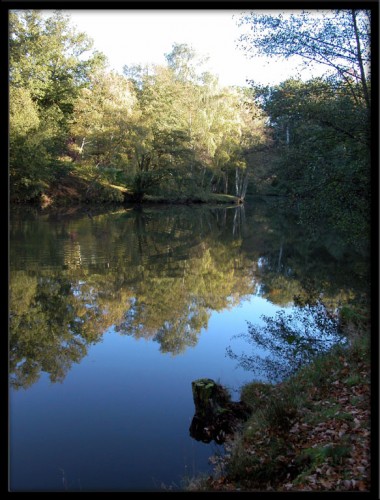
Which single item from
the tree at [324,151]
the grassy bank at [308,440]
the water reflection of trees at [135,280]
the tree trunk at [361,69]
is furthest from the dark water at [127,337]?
the tree trunk at [361,69]

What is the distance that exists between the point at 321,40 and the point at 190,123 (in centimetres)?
3928

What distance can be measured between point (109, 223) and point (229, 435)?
23974 millimetres

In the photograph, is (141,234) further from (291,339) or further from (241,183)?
(241,183)

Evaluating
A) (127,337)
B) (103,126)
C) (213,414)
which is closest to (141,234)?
(127,337)

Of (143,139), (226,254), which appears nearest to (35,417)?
(226,254)

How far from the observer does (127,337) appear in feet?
32.4

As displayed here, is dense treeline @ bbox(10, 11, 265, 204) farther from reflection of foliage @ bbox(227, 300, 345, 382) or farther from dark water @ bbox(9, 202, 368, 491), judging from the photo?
reflection of foliage @ bbox(227, 300, 345, 382)

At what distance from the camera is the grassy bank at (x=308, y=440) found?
388cm

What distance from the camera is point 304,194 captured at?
10.1 m

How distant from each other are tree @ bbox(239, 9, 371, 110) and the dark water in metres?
6.11

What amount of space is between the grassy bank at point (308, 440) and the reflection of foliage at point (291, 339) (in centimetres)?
155

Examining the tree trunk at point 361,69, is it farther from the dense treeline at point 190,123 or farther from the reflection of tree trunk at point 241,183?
the reflection of tree trunk at point 241,183

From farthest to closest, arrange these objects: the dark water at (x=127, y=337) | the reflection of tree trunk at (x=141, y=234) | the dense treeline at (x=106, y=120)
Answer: the dense treeline at (x=106, y=120) < the reflection of tree trunk at (x=141, y=234) < the dark water at (x=127, y=337)
